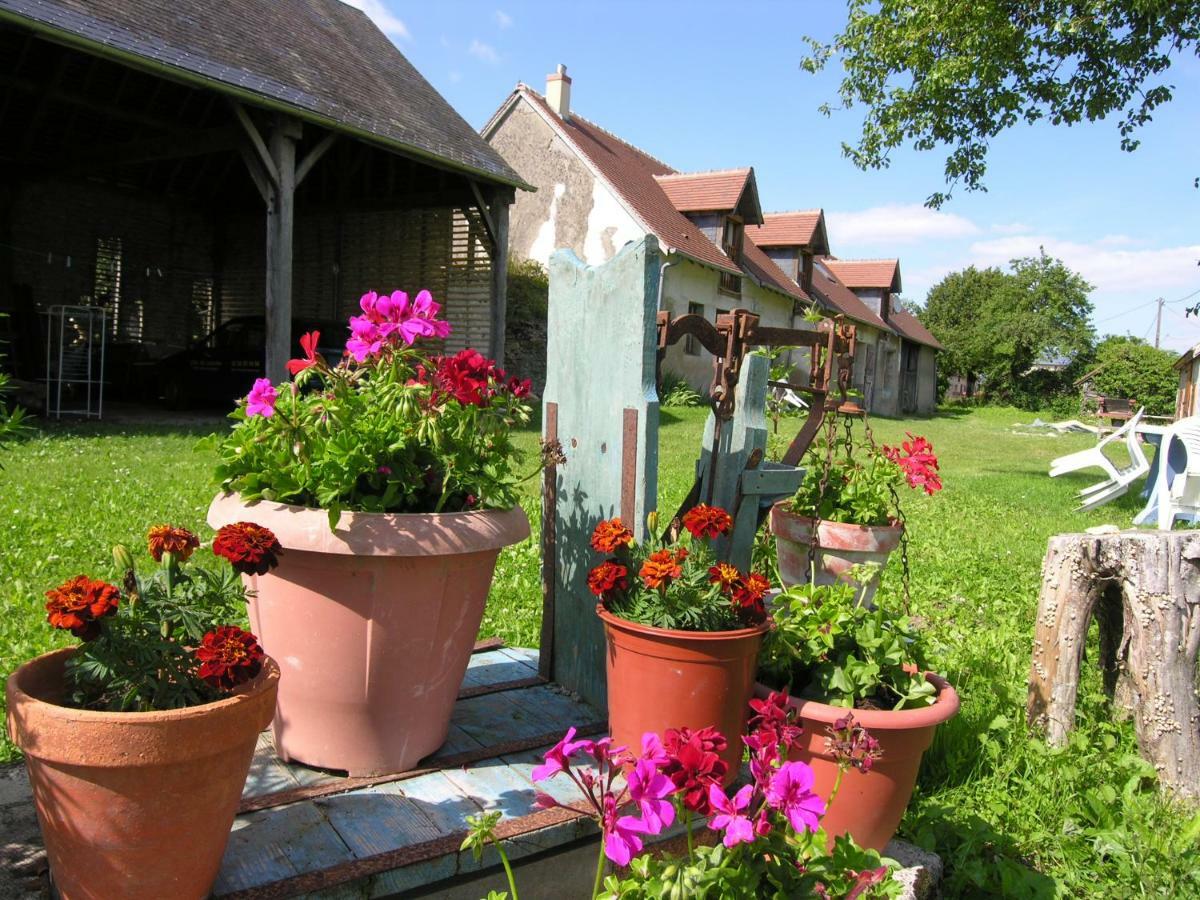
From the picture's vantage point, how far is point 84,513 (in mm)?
4988

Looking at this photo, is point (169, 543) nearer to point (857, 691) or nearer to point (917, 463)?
point (857, 691)

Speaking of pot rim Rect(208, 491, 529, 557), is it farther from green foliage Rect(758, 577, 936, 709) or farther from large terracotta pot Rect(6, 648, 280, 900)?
green foliage Rect(758, 577, 936, 709)

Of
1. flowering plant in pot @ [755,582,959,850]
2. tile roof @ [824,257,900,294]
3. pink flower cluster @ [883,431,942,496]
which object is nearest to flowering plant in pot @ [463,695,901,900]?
flowering plant in pot @ [755,582,959,850]

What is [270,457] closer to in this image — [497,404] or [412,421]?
[412,421]

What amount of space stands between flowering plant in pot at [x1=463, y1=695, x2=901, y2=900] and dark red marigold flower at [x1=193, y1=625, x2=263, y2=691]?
484mm

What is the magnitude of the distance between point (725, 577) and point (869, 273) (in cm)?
3130

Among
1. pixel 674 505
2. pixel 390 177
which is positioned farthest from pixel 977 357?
pixel 674 505

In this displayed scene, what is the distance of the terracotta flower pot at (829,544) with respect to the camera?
10.8 feet

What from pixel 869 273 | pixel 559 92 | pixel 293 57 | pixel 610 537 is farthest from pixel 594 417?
pixel 869 273

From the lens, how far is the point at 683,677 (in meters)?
2.02

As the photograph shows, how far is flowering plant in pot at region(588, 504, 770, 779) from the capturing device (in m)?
2.02

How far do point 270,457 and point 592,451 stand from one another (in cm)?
93

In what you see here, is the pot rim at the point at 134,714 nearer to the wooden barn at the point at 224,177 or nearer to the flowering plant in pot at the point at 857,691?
the flowering plant in pot at the point at 857,691

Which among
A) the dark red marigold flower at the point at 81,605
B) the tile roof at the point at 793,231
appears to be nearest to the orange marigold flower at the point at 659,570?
the dark red marigold flower at the point at 81,605
